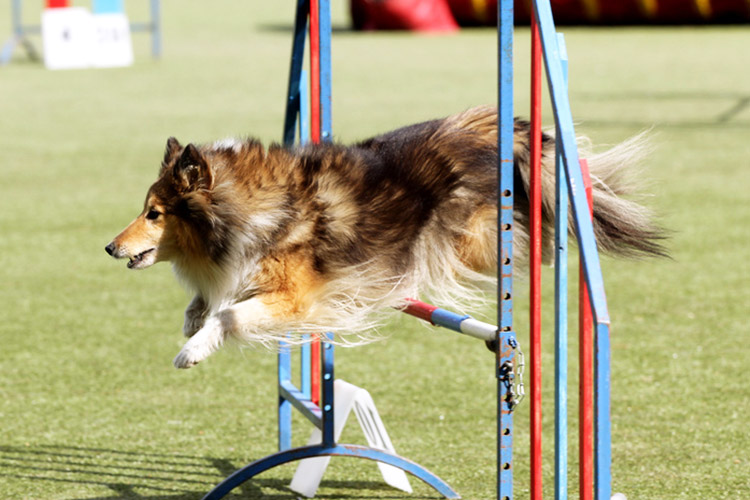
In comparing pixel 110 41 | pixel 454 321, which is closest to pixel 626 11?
pixel 110 41

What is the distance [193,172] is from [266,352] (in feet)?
2.00

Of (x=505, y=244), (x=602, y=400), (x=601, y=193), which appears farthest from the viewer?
(x=601, y=193)

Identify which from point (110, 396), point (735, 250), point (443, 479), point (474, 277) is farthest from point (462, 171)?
point (735, 250)

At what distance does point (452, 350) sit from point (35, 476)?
235cm

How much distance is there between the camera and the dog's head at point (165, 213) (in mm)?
3434

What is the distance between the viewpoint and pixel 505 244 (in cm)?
308

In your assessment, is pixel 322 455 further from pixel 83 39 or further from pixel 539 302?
pixel 83 39

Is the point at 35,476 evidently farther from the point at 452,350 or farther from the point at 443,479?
the point at 452,350

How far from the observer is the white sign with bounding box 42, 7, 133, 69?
15.7m

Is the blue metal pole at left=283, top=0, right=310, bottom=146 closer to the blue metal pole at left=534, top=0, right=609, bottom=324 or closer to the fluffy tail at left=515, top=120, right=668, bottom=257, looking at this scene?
the fluffy tail at left=515, top=120, right=668, bottom=257

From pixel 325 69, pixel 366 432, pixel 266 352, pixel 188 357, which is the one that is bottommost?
pixel 366 432

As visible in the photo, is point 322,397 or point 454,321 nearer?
point 454,321

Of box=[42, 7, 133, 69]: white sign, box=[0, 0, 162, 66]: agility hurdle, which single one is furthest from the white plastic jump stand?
box=[0, 0, 162, 66]: agility hurdle

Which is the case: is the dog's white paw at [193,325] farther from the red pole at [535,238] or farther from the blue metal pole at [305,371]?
the red pole at [535,238]
